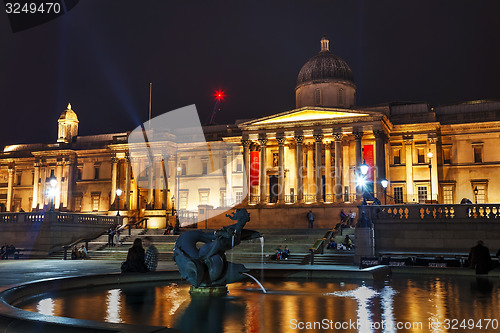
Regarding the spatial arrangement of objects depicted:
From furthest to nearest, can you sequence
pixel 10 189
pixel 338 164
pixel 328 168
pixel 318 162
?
pixel 10 189
pixel 328 168
pixel 318 162
pixel 338 164

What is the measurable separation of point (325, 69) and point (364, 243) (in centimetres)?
3196

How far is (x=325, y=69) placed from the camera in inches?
2217

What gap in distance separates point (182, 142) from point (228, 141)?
6.81m

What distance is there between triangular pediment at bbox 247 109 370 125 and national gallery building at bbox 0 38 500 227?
96 mm

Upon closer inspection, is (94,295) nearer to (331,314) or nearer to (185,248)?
(185,248)

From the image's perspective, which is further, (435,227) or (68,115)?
(68,115)

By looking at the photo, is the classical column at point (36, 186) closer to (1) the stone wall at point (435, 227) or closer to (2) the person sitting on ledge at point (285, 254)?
(2) the person sitting on ledge at point (285, 254)

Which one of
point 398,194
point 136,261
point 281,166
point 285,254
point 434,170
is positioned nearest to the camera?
point 136,261

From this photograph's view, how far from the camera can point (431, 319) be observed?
29.4 ft

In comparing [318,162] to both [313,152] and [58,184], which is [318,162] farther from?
[58,184]

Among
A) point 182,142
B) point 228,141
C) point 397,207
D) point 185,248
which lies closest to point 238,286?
point 185,248

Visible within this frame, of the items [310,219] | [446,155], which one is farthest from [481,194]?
[310,219]

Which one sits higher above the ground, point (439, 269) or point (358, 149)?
point (358, 149)

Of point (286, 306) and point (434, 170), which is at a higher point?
point (434, 170)
